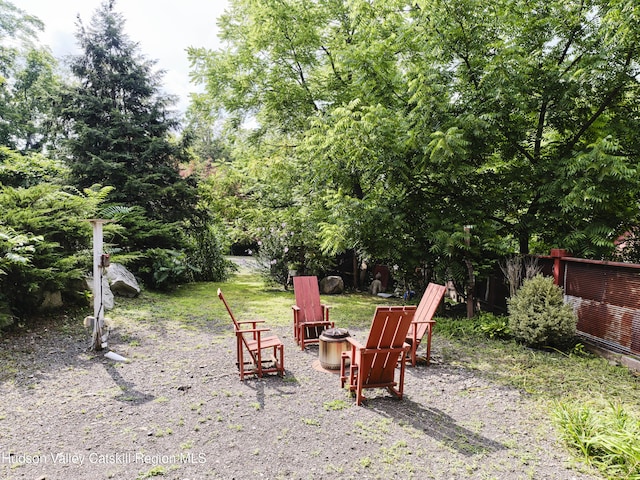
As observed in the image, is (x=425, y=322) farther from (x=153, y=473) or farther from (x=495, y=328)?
(x=153, y=473)

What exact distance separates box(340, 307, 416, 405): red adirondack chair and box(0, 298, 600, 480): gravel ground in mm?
171

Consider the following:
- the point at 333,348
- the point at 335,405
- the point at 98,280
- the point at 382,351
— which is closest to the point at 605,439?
the point at 382,351

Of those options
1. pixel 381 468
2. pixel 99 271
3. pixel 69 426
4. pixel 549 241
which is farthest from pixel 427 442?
pixel 549 241

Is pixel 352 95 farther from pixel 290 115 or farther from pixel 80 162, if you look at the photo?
pixel 80 162

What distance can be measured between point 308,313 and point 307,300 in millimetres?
A: 204

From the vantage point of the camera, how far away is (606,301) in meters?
5.25

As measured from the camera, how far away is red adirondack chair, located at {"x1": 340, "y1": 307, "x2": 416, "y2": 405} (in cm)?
369

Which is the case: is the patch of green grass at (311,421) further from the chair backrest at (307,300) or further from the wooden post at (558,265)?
the wooden post at (558,265)

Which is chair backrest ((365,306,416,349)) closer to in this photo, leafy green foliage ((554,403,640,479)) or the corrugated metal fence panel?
leafy green foliage ((554,403,640,479))

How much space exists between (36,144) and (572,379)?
67.2 ft

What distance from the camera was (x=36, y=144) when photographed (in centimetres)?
1678

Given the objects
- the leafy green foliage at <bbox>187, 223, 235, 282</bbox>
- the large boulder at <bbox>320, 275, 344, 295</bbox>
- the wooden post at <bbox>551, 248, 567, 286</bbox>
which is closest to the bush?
the wooden post at <bbox>551, 248, 567, 286</bbox>

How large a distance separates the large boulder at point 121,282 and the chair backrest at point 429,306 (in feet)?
21.4

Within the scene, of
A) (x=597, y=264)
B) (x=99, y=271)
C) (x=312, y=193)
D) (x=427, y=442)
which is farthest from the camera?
(x=312, y=193)
